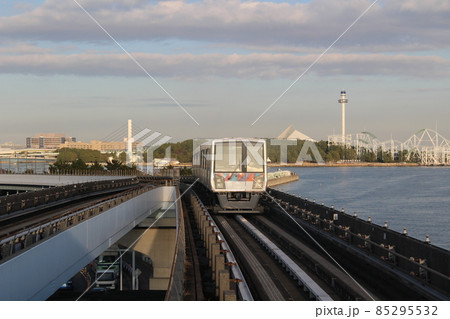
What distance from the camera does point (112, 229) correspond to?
2562 centimetres

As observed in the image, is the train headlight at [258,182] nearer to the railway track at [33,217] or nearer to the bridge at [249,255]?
the bridge at [249,255]

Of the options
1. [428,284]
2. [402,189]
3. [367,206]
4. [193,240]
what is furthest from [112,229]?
[402,189]

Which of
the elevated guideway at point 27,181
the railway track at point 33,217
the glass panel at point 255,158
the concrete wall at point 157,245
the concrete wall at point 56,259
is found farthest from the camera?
the elevated guideway at point 27,181

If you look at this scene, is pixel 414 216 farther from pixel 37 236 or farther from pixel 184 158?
pixel 184 158

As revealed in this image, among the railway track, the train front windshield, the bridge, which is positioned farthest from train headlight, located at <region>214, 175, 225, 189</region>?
the railway track

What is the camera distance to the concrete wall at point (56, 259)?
12.5 metres

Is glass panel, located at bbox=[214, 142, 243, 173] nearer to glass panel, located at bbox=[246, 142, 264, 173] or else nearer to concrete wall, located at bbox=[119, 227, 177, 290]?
glass panel, located at bbox=[246, 142, 264, 173]

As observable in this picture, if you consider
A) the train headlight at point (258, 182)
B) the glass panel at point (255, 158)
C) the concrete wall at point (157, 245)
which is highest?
the glass panel at point (255, 158)

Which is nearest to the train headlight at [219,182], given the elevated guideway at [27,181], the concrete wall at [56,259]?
the concrete wall at [56,259]

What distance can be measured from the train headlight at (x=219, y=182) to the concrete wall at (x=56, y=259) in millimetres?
4380

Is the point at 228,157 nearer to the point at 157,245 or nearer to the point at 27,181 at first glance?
the point at 157,245

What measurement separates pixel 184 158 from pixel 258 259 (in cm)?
17305

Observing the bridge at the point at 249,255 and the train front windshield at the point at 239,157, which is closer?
the bridge at the point at 249,255

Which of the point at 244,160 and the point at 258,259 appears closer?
the point at 258,259
